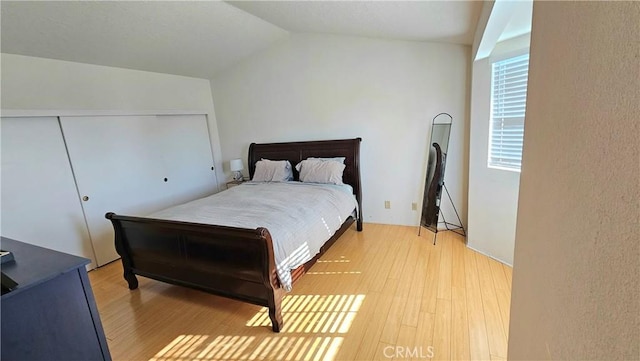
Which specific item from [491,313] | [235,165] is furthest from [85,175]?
[491,313]

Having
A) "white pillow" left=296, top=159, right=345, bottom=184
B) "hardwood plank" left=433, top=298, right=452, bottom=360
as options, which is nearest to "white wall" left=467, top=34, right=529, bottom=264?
"hardwood plank" left=433, top=298, right=452, bottom=360

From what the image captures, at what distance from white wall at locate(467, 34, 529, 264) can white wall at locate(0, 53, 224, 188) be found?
149 inches

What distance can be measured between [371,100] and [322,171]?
111 cm

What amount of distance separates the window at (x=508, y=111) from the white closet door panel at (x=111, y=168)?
398 centimetres

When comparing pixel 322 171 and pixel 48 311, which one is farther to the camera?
pixel 322 171

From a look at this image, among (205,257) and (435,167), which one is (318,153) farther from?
(205,257)

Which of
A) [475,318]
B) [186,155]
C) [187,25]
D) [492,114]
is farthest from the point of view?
[186,155]

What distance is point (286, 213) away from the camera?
2613mm

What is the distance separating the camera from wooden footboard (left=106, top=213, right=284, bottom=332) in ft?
6.75

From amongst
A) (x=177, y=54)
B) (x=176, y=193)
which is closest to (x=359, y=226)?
(x=176, y=193)

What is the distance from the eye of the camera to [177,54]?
141 inches

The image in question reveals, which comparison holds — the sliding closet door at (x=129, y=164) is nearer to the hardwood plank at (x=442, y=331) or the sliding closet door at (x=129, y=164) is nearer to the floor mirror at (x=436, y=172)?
the floor mirror at (x=436, y=172)

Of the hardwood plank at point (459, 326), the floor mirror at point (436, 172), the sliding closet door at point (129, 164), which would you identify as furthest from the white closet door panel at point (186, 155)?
the hardwood plank at point (459, 326)

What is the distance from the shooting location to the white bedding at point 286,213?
2.28 m
